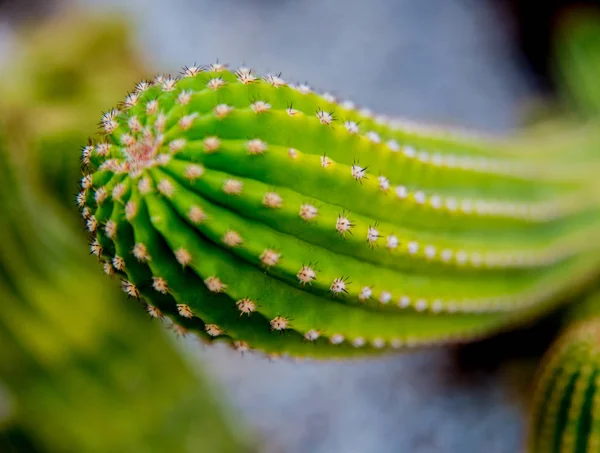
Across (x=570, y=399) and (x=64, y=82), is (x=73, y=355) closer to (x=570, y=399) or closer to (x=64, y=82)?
(x=64, y=82)

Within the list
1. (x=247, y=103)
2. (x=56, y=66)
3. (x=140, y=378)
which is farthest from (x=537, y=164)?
(x=56, y=66)

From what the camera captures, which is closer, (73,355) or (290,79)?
(73,355)

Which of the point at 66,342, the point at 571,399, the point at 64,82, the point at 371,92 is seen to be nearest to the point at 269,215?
the point at 571,399

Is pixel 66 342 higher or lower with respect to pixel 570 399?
lower

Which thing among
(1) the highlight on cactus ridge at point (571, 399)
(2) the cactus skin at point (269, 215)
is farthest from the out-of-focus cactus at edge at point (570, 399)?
(2) the cactus skin at point (269, 215)

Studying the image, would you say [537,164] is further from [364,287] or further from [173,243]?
[173,243]

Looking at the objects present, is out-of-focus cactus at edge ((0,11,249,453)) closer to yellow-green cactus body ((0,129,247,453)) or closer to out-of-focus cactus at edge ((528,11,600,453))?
yellow-green cactus body ((0,129,247,453))

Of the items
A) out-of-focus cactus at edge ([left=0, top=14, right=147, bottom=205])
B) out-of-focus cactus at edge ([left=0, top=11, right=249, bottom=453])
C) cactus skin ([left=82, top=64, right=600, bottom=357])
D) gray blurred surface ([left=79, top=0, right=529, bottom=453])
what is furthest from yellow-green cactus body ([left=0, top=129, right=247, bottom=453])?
cactus skin ([left=82, top=64, right=600, bottom=357])
